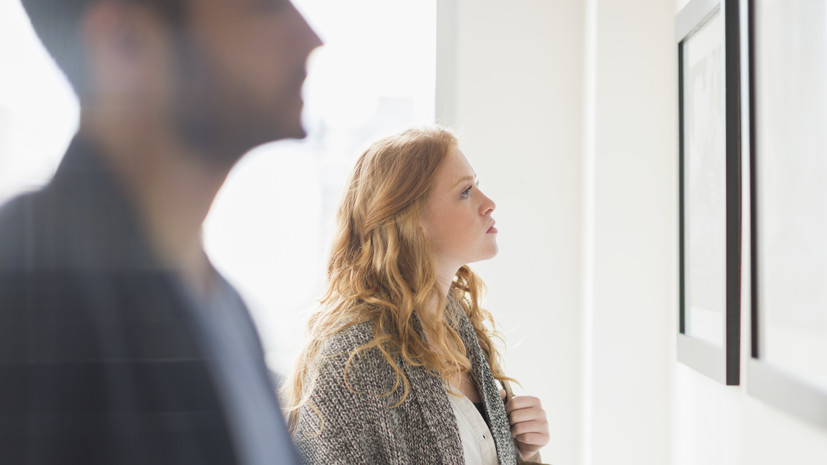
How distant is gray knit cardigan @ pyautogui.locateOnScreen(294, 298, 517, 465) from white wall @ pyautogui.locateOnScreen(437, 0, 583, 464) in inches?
27.1

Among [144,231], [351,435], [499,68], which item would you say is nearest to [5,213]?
[144,231]

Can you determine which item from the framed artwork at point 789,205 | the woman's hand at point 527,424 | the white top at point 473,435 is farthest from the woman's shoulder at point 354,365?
the framed artwork at point 789,205

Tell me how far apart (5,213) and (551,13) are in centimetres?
151

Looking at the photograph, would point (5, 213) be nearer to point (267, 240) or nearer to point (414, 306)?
point (267, 240)

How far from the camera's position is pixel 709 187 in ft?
3.51

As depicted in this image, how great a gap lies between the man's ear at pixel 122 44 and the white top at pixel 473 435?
2.43 feet

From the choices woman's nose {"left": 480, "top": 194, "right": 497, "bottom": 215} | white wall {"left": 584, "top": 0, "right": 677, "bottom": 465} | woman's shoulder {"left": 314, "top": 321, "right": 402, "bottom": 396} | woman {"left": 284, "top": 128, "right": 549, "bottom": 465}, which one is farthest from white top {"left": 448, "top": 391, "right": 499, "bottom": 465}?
white wall {"left": 584, "top": 0, "right": 677, "bottom": 465}

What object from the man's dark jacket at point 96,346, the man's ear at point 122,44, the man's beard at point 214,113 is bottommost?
the man's dark jacket at point 96,346

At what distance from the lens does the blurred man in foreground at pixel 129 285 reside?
0.18 meters

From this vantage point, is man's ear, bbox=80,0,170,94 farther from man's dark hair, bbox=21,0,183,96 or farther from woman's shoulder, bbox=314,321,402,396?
woman's shoulder, bbox=314,321,402,396

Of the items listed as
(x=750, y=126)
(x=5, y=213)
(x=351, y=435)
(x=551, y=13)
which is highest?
(x=551, y=13)

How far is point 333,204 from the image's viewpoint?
1004 mm

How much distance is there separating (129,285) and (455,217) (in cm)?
76

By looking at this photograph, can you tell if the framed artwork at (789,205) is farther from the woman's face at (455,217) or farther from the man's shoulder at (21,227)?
the man's shoulder at (21,227)
